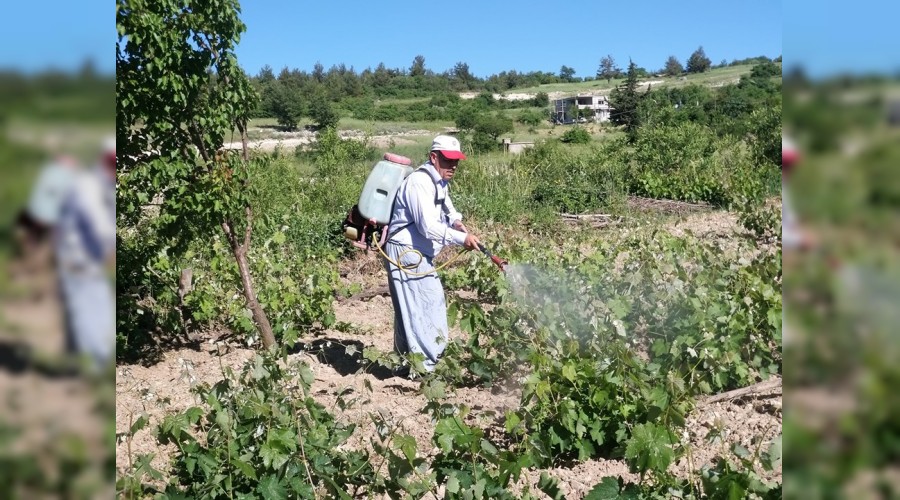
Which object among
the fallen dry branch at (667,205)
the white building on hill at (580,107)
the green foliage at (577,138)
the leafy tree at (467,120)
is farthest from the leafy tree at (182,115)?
the white building on hill at (580,107)

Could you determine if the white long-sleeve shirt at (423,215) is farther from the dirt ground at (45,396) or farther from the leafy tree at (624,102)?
the leafy tree at (624,102)

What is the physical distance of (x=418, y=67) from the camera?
96.4 metres

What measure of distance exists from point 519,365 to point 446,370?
115 centimetres

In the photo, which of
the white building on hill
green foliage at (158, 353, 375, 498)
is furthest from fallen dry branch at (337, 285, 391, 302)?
the white building on hill

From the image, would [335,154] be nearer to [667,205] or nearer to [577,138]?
[667,205]

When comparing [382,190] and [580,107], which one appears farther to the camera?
[580,107]

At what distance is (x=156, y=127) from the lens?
14.9 ft

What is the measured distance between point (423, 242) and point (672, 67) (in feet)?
303

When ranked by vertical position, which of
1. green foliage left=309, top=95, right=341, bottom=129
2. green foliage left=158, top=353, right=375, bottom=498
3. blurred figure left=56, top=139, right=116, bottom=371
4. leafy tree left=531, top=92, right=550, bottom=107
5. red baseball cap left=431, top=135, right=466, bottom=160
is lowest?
green foliage left=158, top=353, right=375, bottom=498

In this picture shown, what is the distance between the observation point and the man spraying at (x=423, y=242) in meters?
4.73

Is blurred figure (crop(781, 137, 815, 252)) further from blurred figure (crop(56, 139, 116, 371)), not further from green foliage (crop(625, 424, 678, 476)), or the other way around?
green foliage (crop(625, 424, 678, 476))

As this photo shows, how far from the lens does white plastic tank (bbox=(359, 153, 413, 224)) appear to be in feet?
16.7

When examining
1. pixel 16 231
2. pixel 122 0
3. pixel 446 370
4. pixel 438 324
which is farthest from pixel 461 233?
pixel 16 231

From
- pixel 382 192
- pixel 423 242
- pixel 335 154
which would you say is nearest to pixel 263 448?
pixel 423 242
